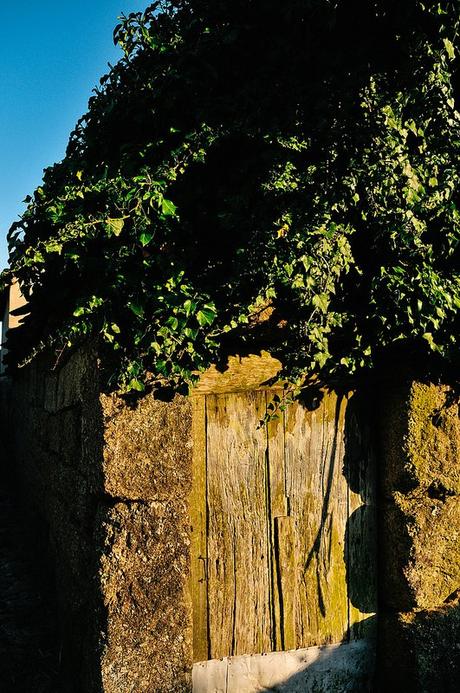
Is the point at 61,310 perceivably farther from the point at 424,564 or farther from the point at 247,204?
the point at 424,564

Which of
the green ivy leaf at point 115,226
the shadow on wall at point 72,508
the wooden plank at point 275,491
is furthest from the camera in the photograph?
the wooden plank at point 275,491

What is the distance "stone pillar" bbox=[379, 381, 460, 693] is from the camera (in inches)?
109

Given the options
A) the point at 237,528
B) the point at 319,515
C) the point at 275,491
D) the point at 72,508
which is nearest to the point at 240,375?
the point at 275,491

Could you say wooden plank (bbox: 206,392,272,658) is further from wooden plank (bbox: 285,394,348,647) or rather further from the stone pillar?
the stone pillar

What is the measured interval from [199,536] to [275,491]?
1.43ft

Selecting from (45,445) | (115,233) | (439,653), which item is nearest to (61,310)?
(115,233)

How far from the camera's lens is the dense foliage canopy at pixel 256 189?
2270 mm

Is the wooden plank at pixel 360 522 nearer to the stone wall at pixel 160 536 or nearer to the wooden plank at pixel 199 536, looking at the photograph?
the stone wall at pixel 160 536

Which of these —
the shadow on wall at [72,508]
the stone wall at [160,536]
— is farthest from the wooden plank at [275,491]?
the shadow on wall at [72,508]

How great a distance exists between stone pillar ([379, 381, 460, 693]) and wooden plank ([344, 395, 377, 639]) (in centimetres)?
8

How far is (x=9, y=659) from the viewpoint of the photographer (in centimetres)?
291

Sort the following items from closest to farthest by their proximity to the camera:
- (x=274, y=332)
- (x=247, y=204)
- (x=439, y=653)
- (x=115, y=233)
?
(x=115, y=233) → (x=247, y=204) → (x=274, y=332) → (x=439, y=653)

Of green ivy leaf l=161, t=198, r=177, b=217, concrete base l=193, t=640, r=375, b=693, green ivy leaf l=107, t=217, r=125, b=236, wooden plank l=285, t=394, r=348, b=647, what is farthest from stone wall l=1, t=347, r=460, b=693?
green ivy leaf l=161, t=198, r=177, b=217

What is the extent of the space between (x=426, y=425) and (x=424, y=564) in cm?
69
